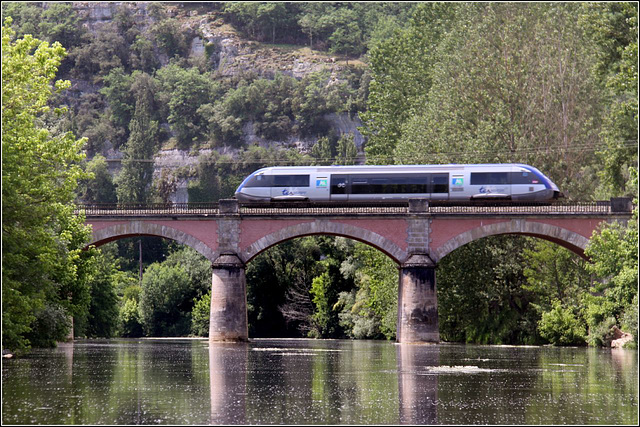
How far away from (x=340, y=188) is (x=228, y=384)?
34.7 metres

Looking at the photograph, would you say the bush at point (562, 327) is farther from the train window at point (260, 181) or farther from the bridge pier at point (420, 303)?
the train window at point (260, 181)

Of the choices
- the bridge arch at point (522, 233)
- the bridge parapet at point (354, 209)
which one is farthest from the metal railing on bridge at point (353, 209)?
the bridge arch at point (522, 233)

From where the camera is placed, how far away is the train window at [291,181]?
69875 millimetres

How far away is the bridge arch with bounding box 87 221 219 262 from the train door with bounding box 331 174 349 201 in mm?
8320

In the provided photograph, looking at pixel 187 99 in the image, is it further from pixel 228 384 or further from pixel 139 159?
pixel 228 384

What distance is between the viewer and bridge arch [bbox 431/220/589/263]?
214 feet

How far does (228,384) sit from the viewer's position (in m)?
35.7

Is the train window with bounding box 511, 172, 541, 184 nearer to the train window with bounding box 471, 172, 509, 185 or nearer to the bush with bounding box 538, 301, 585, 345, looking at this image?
the train window with bounding box 471, 172, 509, 185

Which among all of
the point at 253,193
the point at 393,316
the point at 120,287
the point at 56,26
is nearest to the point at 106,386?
the point at 253,193

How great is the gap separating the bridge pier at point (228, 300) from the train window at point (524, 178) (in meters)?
16.8

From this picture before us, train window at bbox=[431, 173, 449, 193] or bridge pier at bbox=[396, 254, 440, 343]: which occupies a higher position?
train window at bbox=[431, 173, 449, 193]

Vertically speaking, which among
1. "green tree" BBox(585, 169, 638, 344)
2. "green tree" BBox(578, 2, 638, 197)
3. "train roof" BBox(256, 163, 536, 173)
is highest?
"green tree" BBox(578, 2, 638, 197)

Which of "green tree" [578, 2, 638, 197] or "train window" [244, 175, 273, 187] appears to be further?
"train window" [244, 175, 273, 187]

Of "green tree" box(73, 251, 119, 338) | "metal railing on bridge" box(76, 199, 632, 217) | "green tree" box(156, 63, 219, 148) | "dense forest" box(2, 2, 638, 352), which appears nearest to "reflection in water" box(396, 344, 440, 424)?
"dense forest" box(2, 2, 638, 352)
